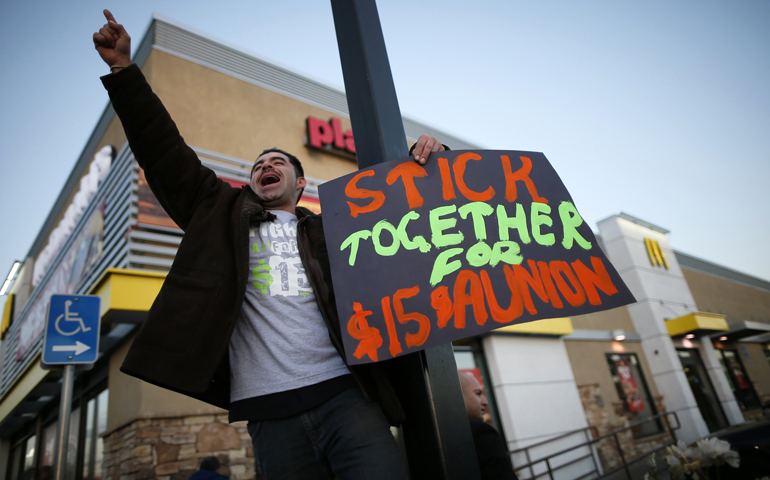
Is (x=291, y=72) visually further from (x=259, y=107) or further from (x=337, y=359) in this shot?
(x=337, y=359)

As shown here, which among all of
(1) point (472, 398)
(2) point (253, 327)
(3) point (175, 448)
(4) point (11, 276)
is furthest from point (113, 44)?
(4) point (11, 276)

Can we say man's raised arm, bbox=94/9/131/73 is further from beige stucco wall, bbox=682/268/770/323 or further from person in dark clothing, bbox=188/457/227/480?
beige stucco wall, bbox=682/268/770/323

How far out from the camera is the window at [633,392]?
1148 centimetres

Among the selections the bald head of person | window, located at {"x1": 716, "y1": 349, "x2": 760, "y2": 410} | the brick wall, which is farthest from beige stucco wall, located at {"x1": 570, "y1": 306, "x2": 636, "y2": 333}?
the bald head of person

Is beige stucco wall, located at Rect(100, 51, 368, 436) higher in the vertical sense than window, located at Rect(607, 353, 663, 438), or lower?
higher

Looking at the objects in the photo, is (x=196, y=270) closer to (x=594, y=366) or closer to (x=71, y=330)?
(x=71, y=330)

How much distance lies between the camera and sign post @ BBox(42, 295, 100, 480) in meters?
2.96

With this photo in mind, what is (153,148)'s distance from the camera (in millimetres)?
1475

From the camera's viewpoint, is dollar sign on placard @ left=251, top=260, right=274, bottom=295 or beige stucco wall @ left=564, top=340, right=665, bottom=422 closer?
dollar sign on placard @ left=251, top=260, right=274, bottom=295

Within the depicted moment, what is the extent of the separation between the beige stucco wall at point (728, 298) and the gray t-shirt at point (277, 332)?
2034 centimetres

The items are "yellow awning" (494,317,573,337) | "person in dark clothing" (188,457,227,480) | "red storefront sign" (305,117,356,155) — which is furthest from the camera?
"yellow awning" (494,317,573,337)

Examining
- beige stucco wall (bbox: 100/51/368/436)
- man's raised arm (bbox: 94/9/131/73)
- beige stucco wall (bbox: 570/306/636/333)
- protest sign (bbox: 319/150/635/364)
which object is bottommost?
protest sign (bbox: 319/150/635/364)

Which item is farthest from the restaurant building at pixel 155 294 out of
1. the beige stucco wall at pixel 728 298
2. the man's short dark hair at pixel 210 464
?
the beige stucco wall at pixel 728 298

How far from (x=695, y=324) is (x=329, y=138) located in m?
12.3
